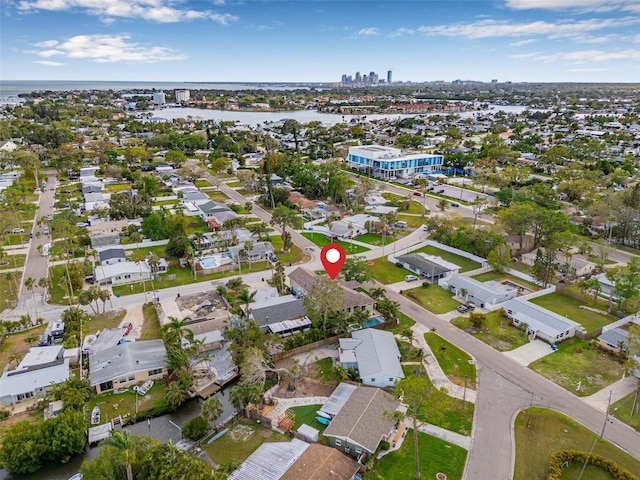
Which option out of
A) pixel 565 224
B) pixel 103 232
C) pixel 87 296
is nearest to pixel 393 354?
pixel 87 296

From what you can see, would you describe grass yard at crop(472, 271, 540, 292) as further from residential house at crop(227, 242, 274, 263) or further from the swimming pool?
residential house at crop(227, 242, 274, 263)

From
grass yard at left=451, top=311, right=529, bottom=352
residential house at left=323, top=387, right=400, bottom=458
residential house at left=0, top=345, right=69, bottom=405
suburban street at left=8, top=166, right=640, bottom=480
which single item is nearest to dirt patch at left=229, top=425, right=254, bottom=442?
residential house at left=323, top=387, right=400, bottom=458

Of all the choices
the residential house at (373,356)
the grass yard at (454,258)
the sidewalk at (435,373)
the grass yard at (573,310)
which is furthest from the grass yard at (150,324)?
the grass yard at (573,310)

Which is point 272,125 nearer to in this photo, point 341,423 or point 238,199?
point 238,199

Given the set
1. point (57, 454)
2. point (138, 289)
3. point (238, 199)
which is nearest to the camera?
point (57, 454)

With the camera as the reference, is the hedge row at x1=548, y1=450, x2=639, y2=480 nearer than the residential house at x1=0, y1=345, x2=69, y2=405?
Yes

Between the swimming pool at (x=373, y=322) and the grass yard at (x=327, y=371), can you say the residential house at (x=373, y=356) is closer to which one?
the grass yard at (x=327, y=371)

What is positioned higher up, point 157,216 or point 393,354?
point 157,216
